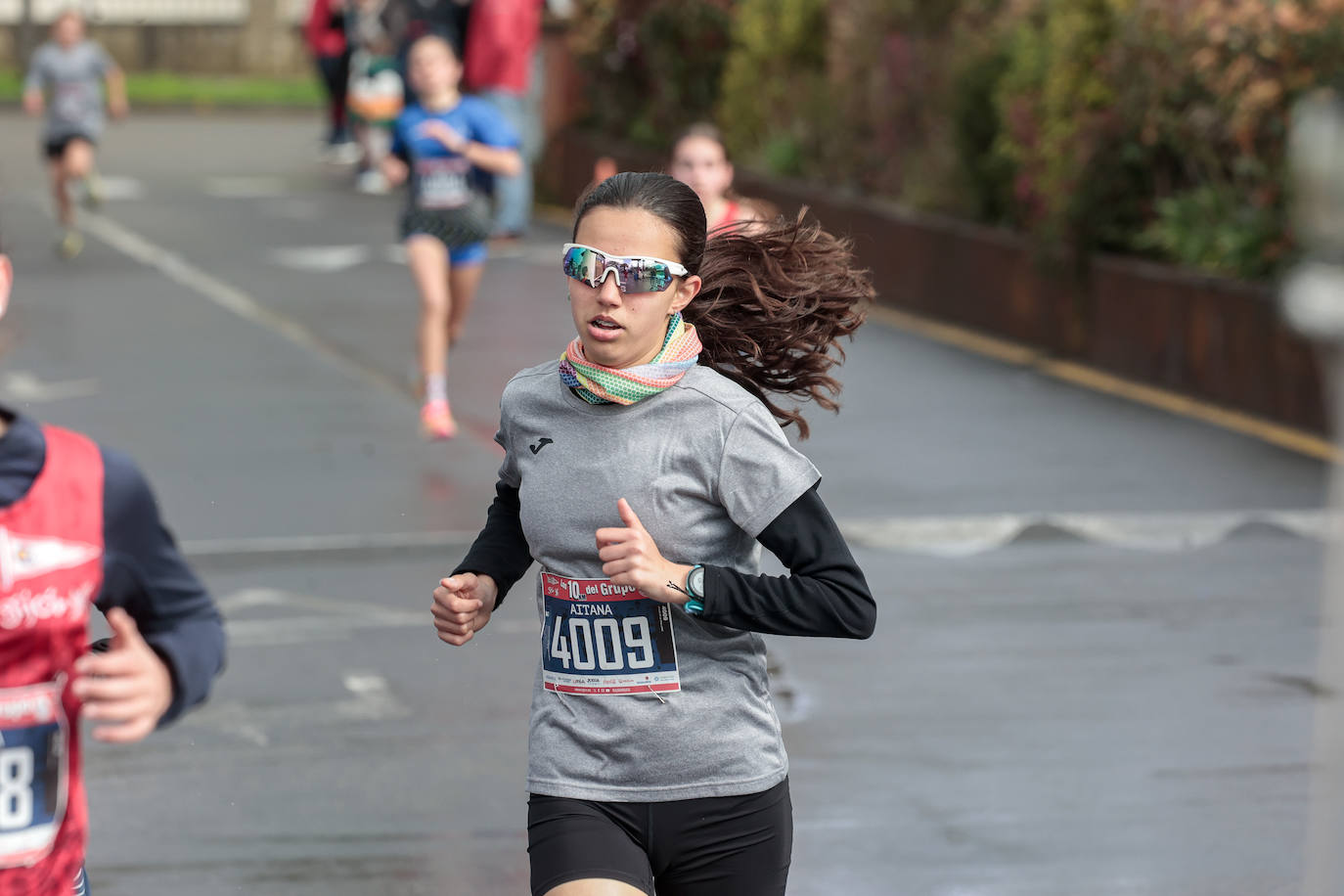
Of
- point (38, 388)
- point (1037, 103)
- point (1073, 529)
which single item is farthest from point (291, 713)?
point (1037, 103)

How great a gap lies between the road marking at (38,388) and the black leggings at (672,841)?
8976 mm

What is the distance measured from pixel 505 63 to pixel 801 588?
1648cm

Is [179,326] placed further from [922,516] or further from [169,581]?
[169,581]

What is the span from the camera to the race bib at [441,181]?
11.3 meters

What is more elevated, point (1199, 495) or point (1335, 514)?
point (1335, 514)

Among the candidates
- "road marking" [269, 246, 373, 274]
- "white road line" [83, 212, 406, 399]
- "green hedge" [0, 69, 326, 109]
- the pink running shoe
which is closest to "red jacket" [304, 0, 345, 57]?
"white road line" [83, 212, 406, 399]

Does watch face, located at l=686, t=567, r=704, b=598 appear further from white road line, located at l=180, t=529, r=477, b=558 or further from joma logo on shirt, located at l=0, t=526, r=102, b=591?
white road line, located at l=180, t=529, r=477, b=558

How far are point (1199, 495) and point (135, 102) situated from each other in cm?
2900

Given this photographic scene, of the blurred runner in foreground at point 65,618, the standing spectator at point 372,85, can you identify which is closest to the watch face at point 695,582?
the blurred runner in foreground at point 65,618

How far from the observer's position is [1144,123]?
13.3 meters

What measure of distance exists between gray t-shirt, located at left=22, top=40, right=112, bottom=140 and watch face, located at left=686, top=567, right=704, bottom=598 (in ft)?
54.5

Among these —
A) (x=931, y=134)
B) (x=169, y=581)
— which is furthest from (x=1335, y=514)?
(x=931, y=134)

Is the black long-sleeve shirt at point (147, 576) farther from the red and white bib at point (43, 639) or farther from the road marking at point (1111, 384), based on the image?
the road marking at point (1111, 384)

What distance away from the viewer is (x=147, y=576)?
2801 mm
